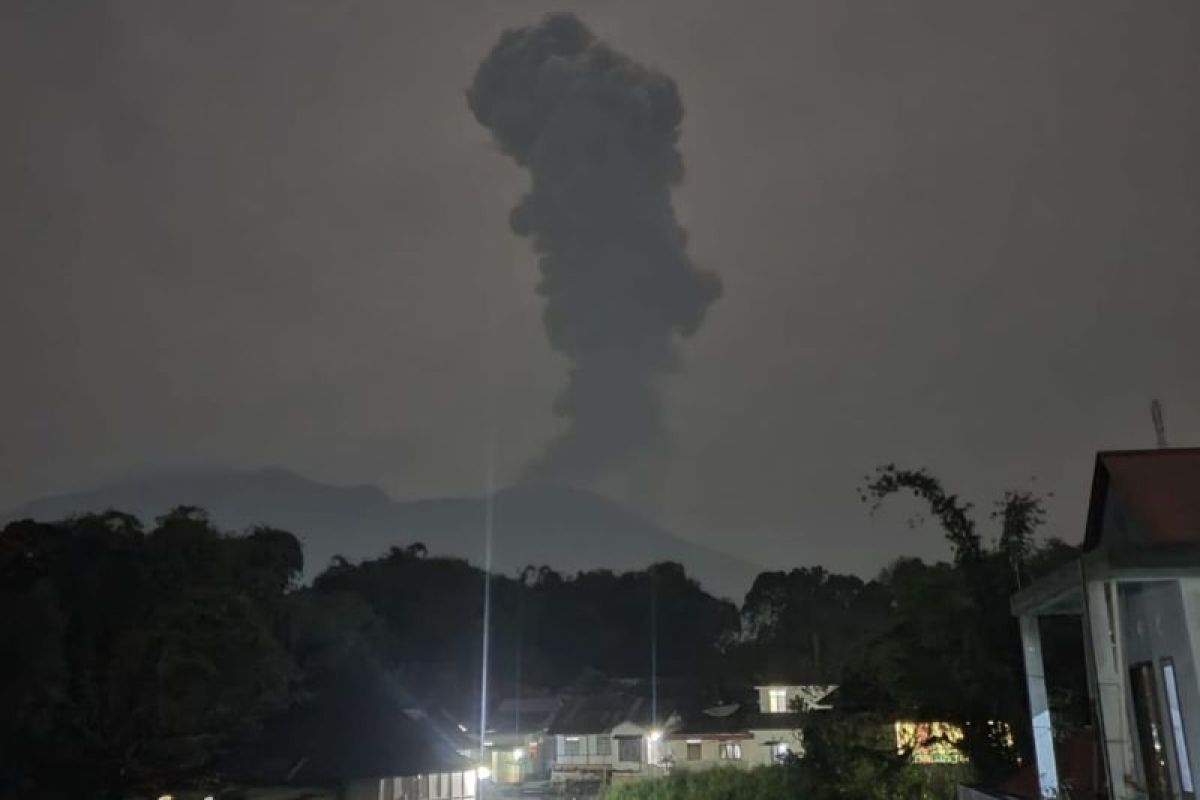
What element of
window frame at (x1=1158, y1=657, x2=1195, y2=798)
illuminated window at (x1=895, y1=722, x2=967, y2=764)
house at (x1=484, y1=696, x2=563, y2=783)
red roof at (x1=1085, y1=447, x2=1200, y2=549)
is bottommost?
house at (x1=484, y1=696, x2=563, y2=783)

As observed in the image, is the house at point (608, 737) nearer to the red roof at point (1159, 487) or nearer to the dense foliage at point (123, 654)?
the dense foliage at point (123, 654)

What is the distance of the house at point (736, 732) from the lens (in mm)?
44719

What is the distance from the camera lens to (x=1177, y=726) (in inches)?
316

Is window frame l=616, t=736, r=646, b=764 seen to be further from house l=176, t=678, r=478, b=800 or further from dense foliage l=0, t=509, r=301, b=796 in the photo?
dense foliage l=0, t=509, r=301, b=796

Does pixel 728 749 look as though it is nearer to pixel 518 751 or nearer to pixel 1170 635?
pixel 518 751

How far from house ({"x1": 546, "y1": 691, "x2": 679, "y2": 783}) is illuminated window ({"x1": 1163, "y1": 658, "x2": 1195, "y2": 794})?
41567 millimetres

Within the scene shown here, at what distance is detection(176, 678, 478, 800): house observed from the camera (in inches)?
1118

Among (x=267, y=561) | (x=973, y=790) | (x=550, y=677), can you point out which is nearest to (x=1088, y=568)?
(x=973, y=790)

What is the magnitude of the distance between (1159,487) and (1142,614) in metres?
1.24

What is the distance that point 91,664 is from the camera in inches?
1033

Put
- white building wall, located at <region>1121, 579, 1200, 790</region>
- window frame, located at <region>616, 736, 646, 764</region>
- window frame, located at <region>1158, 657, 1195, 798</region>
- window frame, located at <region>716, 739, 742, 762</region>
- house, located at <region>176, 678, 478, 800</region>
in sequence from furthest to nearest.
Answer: window frame, located at <region>616, 736, 646, 764</region> → window frame, located at <region>716, 739, 742, 762</region> → house, located at <region>176, 678, 478, 800</region> → window frame, located at <region>1158, 657, 1195, 798</region> → white building wall, located at <region>1121, 579, 1200, 790</region>

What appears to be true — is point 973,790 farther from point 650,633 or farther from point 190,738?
point 650,633

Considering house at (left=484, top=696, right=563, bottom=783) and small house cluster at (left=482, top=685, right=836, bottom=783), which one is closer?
small house cluster at (left=482, top=685, right=836, bottom=783)

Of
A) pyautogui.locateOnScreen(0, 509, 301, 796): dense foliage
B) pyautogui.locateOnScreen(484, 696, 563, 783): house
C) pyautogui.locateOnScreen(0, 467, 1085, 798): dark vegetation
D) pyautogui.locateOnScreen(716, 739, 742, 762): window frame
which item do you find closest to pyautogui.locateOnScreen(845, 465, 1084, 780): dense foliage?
pyautogui.locateOnScreen(0, 467, 1085, 798): dark vegetation
